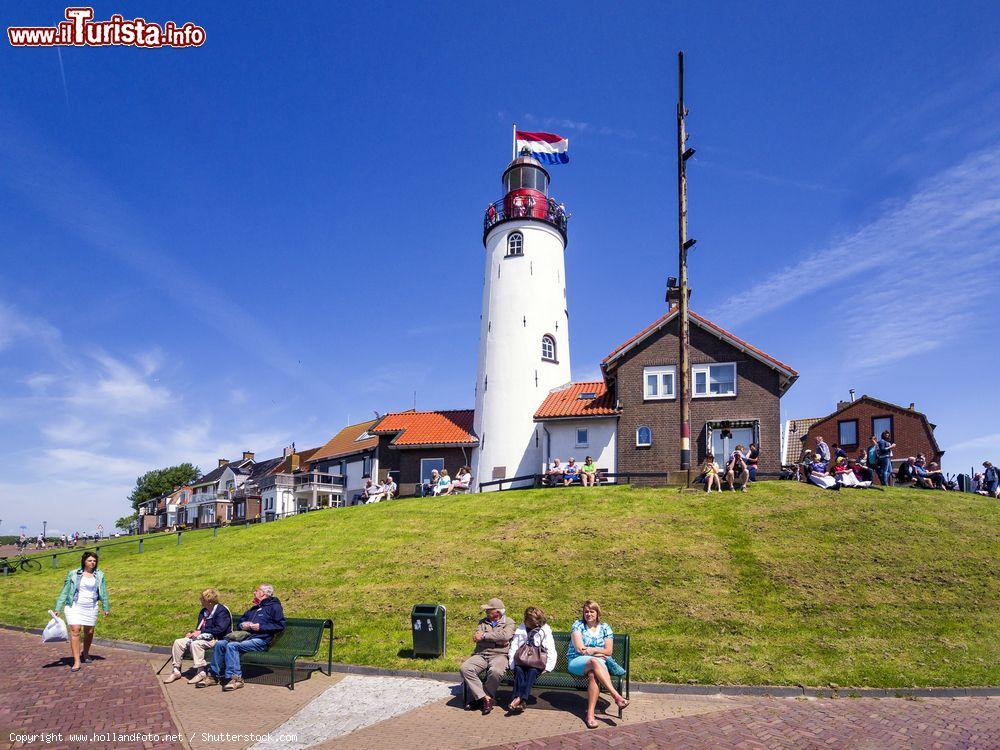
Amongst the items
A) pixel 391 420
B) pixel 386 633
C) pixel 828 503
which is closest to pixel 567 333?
pixel 391 420

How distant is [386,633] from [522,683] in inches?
181

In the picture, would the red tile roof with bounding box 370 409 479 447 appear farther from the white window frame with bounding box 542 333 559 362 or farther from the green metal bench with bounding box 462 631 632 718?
the green metal bench with bounding box 462 631 632 718

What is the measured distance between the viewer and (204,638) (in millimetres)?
11445

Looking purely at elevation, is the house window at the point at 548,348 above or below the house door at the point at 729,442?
above

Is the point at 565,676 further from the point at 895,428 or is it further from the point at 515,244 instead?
the point at 895,428

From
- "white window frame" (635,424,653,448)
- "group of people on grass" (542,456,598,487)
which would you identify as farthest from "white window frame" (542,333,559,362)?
"white window frame" (635,424,653,448)

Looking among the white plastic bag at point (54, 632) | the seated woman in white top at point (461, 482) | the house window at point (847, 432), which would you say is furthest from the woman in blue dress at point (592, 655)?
the house window at point (847, 432)

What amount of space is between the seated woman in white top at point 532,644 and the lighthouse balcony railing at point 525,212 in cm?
2907

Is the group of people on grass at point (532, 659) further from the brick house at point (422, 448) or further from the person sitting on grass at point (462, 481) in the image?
the brick house at point (422, 448)

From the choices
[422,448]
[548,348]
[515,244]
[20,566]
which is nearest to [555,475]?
[548,348]

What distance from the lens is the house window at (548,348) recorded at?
3550cm

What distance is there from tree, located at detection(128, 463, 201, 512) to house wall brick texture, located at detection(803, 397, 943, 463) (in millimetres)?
85720

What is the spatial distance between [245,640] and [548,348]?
26045 millimetres

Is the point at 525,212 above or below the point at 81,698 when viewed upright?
above
